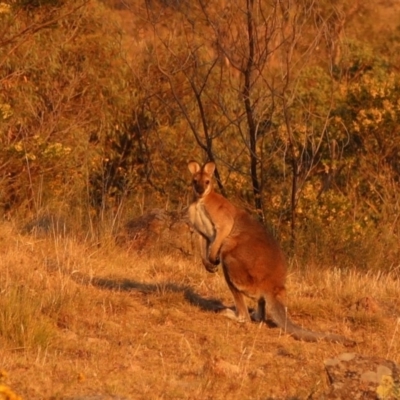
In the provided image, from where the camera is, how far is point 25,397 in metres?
5.25

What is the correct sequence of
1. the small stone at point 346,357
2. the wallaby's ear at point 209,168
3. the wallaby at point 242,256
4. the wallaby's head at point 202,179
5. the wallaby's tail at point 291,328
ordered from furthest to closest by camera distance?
the wallaby's ear at point 209,168 → the wallaby's head at point 202,179 → the wallaby at point 242,256 → the wallaby's tail at point 291,328 → the small stone at point 346,357

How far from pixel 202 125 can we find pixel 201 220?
6185 mm

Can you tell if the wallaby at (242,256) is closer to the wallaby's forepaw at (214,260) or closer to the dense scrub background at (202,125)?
the wallaby's forepaw at (214,260)

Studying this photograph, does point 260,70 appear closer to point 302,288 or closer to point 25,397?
point 302,288

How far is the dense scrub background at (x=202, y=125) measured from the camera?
34.3 feet

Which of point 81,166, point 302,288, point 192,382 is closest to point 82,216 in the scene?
point 81,166

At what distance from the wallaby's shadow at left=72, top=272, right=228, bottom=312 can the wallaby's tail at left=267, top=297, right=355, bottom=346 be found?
0.48m

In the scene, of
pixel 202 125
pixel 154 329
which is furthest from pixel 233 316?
pixel 202 125

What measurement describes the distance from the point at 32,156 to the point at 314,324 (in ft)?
14.6

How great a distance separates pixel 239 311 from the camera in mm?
7219

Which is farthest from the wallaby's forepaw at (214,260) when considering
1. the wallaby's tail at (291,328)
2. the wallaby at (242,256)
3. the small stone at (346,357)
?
the small stone at (346,357)

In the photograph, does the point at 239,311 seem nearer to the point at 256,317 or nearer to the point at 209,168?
the point at 256,317

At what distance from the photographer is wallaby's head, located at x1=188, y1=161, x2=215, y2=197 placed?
25.7ft

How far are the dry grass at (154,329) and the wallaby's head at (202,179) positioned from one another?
0.76 meters
